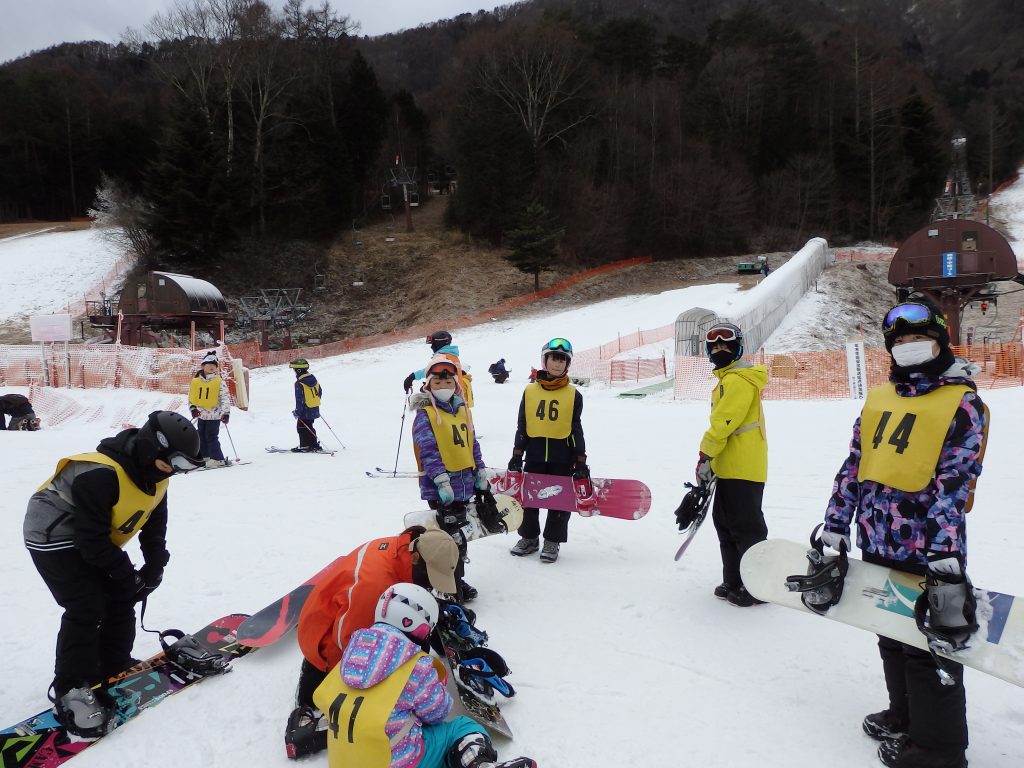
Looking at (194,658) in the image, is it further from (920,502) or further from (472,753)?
(920,502)

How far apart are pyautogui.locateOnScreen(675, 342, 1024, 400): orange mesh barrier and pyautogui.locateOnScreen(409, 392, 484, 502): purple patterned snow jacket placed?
36.8 feet

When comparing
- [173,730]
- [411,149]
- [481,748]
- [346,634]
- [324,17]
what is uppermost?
[324,17]

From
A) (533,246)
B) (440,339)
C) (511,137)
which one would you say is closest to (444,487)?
(440,339)

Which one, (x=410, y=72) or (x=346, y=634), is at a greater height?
(x=410, y=72)

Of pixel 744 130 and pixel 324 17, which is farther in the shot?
pixel 744 130

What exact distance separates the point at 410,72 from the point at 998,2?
8733 cm

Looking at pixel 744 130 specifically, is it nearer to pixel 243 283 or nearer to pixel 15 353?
pixel 243 283

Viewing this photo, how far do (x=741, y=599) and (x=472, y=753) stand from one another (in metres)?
2.48

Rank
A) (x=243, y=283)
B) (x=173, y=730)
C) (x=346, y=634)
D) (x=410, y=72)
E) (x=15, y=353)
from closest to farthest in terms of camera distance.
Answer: (x=346, y=634), (x=173, y=730), (x=15, y=353), (x=243, y=283), (x=410, y=72)

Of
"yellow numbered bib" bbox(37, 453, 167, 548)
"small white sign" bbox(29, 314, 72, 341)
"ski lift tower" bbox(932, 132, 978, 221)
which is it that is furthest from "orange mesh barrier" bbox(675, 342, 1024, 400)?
"ski lift tower" bbox(932, 132, 978, 221)

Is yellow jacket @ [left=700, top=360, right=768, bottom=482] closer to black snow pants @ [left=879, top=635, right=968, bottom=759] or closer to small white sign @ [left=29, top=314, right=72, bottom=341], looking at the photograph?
black snow pants @ [left=879, top=635, right=968, bottom=759]

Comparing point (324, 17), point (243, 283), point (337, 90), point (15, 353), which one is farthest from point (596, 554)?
point (324, 17)

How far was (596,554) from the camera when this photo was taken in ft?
17.8

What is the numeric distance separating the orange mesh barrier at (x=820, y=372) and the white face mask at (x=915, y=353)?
41.2 ft
